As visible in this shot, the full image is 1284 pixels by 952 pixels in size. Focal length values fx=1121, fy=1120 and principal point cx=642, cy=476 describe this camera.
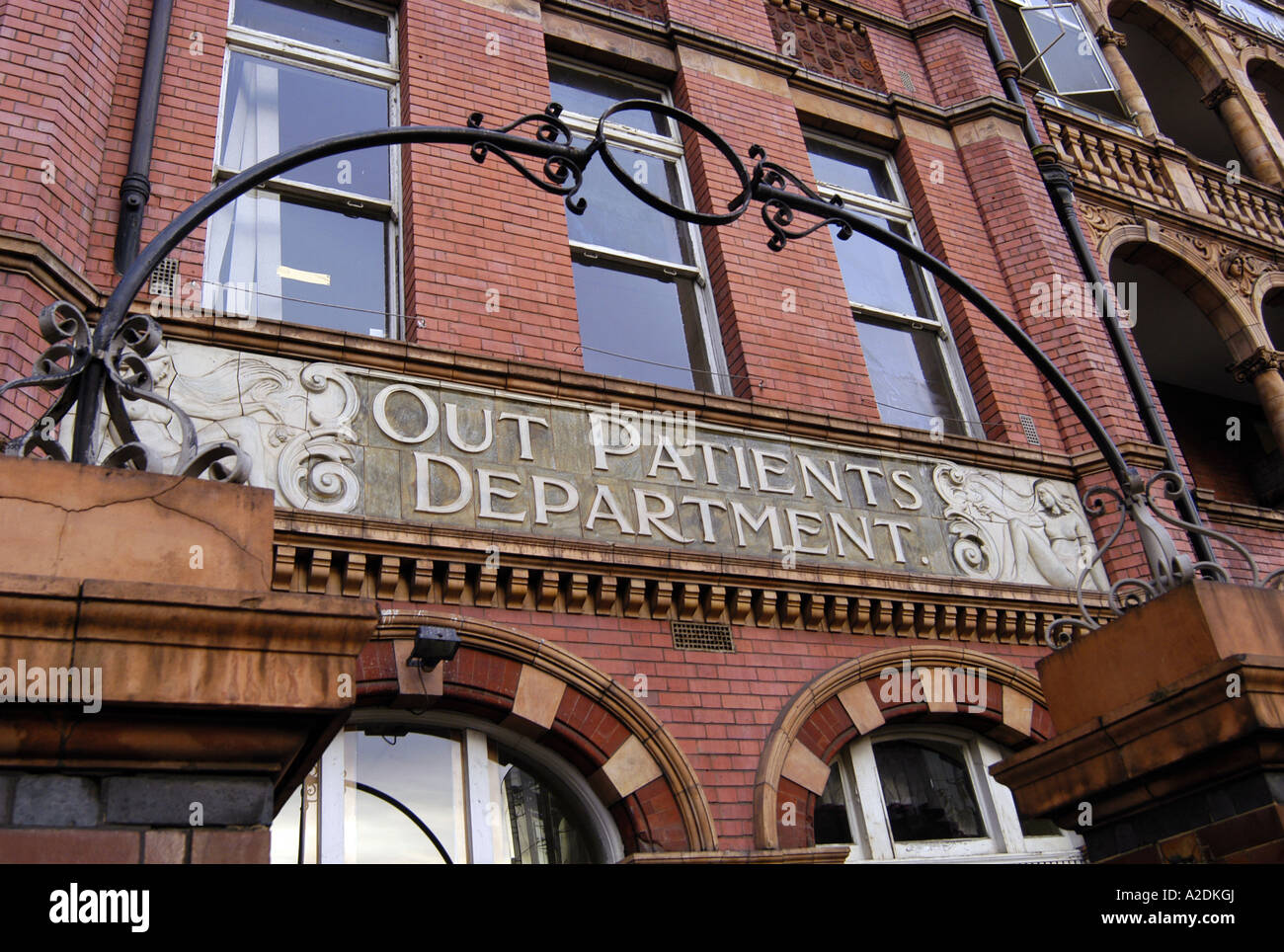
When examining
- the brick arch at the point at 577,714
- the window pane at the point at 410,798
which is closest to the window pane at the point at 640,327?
the brick arch at the point at 577,714

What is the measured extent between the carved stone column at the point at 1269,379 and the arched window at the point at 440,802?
9267 mm

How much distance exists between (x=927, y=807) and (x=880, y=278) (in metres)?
4.84

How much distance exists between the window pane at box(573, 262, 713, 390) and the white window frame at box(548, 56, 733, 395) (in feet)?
0.21

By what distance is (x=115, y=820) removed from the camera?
2.82 metres

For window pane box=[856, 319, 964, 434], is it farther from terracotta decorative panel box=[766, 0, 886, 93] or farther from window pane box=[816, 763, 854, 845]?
window pane box=[816, 763, 854, 845]

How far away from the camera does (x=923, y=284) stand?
10.2m

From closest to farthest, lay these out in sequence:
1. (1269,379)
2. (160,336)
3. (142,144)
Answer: (160,336), (142,144), (1269,379)

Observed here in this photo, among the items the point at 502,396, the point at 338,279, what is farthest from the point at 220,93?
the point at 502,396

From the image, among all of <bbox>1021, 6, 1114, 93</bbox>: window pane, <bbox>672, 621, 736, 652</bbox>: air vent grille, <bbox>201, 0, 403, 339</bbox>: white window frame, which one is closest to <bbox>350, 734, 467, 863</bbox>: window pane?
<bbox>672, 621, 736, 652</bbox>: air vent grille

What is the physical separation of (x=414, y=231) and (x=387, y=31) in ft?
A: 8.15

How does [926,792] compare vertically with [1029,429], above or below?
below

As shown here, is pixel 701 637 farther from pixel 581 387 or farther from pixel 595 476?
pixel 581 387

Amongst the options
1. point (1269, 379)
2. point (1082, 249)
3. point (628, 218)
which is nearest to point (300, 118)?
point (628, 218)
